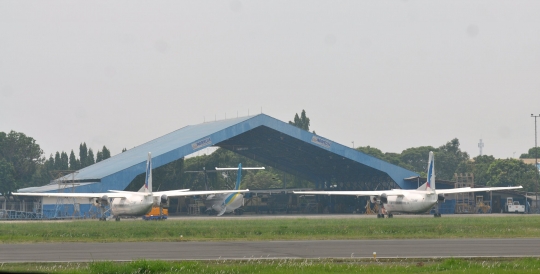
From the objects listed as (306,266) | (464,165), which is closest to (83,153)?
(464,165)

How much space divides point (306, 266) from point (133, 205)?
39.1m

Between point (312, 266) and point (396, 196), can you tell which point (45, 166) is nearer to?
point (396, 196)

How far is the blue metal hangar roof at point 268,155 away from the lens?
74.1 metres

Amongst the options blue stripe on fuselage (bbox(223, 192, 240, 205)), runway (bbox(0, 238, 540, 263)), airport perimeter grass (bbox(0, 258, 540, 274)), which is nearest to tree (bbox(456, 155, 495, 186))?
blue stripe on fuselage (bbox(223, 192, 240, 205))

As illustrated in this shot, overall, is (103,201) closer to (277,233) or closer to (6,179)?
(277,233)

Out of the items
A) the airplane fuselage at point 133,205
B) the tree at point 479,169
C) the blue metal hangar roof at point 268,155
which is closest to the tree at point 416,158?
the tree at point 479,169

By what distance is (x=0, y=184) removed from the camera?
302ft

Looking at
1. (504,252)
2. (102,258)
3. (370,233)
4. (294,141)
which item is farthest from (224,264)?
(294,141)

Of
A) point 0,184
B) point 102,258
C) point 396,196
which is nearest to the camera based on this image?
point 102,258

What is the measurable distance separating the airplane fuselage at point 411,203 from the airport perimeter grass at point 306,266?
116 ft

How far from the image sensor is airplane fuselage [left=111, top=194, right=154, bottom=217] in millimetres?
59156

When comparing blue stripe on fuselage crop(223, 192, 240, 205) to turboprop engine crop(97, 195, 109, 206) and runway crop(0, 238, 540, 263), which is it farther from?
runway crop(0, 238, 540, 263)

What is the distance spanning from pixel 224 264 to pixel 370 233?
17900 millimetres

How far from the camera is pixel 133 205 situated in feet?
195
